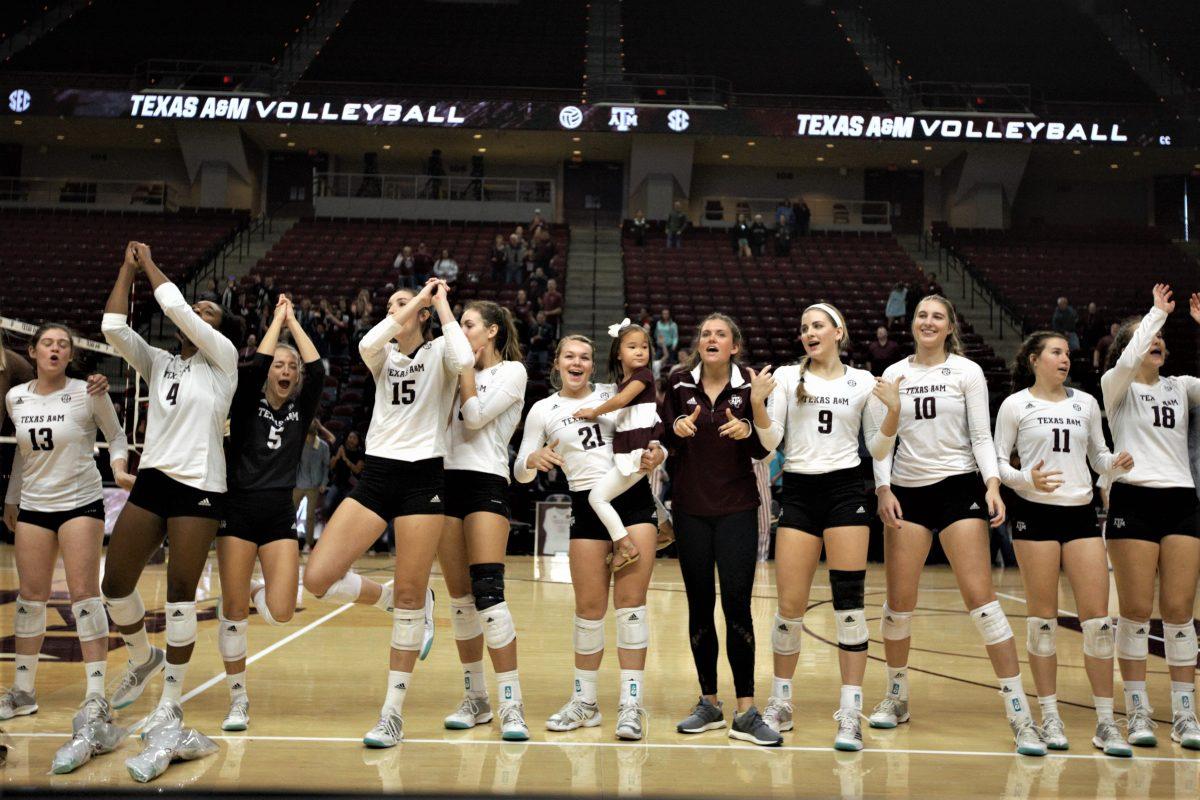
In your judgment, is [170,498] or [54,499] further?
[54,499]

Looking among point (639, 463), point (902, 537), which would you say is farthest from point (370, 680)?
point (902, 537)

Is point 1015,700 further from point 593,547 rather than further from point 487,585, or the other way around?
point 487,585

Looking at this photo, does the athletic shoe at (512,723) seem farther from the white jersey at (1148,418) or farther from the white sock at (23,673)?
the white jersey at (1148,418)

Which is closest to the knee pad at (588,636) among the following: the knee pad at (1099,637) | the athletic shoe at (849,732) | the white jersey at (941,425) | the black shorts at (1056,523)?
the athletic shoe at (849,732)

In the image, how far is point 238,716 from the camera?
4.25 m

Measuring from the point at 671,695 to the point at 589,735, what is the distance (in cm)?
101

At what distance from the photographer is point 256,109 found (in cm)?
2100

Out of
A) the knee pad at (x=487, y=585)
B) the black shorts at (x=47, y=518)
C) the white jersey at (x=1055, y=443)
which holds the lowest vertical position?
the knee pad at (x=487, y=585)

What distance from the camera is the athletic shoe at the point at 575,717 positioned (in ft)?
14.2

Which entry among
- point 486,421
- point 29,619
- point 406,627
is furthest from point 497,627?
point 29,619

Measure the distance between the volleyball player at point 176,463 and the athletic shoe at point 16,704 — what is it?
62cm

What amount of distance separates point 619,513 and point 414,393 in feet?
3.49

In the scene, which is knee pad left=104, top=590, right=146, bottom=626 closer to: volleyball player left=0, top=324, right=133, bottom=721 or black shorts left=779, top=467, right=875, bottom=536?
volleyball player left=0, top=324, right=133, bottom=721

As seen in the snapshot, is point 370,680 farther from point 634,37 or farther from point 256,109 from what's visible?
point 256,109
